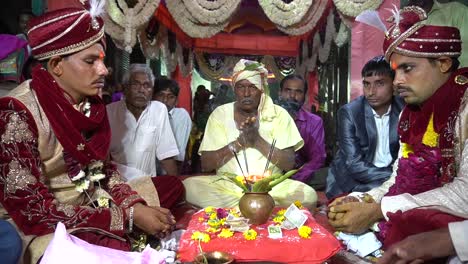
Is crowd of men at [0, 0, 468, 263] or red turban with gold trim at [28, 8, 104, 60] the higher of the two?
red turban with gold trim at [28, 8, 104, 60]

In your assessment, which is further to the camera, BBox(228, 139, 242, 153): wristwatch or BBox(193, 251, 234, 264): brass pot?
BBox(228, 139, 242, 153): wristwatch

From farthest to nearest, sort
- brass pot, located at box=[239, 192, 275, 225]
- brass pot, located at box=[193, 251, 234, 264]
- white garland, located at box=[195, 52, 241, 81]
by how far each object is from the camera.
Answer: white garland, located at box=[195, 52, 241, 81] < brass pot, located at box=[239, 192, 275, 225] < brass pot, located at box=[193, 251, 234, 264]

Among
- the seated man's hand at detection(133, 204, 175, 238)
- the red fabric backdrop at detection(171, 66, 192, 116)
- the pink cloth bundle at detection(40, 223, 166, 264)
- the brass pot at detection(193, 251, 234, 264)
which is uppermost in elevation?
the pink cloth bundle at detection(40, 223, 166, 264)

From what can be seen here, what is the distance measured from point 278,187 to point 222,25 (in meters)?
2.37

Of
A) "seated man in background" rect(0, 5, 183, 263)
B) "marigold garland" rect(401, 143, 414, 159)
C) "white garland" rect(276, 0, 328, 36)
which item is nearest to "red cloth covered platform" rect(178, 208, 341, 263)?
"seated man in background" rect(0, 5, 183, 263)

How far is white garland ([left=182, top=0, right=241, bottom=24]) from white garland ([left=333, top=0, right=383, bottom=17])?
1.27 metres

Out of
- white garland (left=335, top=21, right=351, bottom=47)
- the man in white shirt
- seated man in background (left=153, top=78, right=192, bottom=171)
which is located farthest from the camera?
white garland (left=335, top=21, right=351, bottom=47)

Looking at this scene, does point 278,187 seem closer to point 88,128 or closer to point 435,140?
point 435,140

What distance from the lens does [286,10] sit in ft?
18.3

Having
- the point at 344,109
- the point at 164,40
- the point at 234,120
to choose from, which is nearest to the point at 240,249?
the point at 234,120

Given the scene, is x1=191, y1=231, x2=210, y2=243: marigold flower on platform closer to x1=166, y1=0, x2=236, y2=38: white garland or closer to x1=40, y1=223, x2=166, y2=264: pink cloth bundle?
x1=40, y1=223, x2=166, y2=264: pink cloth bundle

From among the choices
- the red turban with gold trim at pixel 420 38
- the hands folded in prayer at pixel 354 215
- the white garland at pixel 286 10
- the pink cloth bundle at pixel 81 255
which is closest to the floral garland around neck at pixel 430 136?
the red turban with gold trim at pixel 420 38

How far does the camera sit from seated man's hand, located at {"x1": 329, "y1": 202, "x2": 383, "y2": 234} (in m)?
2.90

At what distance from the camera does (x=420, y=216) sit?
1945mm
